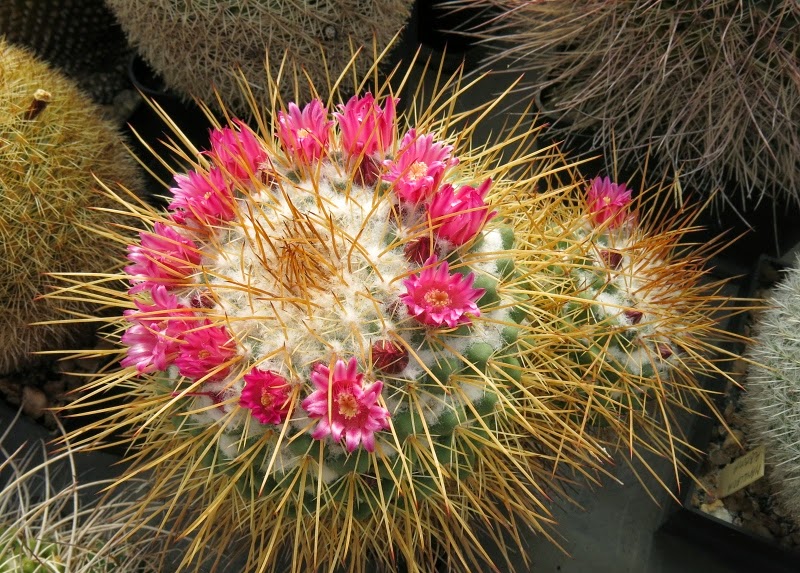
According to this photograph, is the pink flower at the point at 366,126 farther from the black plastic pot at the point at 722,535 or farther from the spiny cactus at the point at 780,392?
the black plastic pot at the point at 722,535

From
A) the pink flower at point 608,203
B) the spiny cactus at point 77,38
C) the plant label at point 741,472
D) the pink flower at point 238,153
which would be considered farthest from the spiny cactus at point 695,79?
the spiny cactus at point 77,38

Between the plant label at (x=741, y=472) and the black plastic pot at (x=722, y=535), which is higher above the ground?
the plant label at (x=741, y=472)

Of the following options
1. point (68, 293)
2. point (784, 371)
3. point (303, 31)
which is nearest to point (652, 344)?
point (784, 371)

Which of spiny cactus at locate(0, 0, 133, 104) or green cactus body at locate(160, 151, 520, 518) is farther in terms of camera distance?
spiny cactus at locate(0, 0, 133, 104)

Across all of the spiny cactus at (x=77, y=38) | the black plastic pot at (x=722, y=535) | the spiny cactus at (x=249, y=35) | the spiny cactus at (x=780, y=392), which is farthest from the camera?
the spiny cactus at (x=77, y=38)

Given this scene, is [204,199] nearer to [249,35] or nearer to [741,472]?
[249,35]

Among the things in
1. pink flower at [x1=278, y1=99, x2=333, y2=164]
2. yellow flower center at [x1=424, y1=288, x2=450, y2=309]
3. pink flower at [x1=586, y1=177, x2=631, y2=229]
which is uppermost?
pink flower at [x1=586, y1=177, x2=631, y2=229]

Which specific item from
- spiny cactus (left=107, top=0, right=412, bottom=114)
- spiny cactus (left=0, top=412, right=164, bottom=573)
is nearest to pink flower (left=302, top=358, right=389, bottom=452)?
spiny cactus (left=0, top=412, right=164, bottom=573)

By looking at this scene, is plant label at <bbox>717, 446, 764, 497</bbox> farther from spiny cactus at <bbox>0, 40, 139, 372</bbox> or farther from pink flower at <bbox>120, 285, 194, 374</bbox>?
spiny cactus at <bbox>0, 40, 139, 372</bbox>

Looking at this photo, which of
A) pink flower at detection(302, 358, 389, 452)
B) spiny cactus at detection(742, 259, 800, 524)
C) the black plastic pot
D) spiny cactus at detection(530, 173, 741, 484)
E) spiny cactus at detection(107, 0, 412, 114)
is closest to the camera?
pink flower at detection(302, 358, 389, 452)
